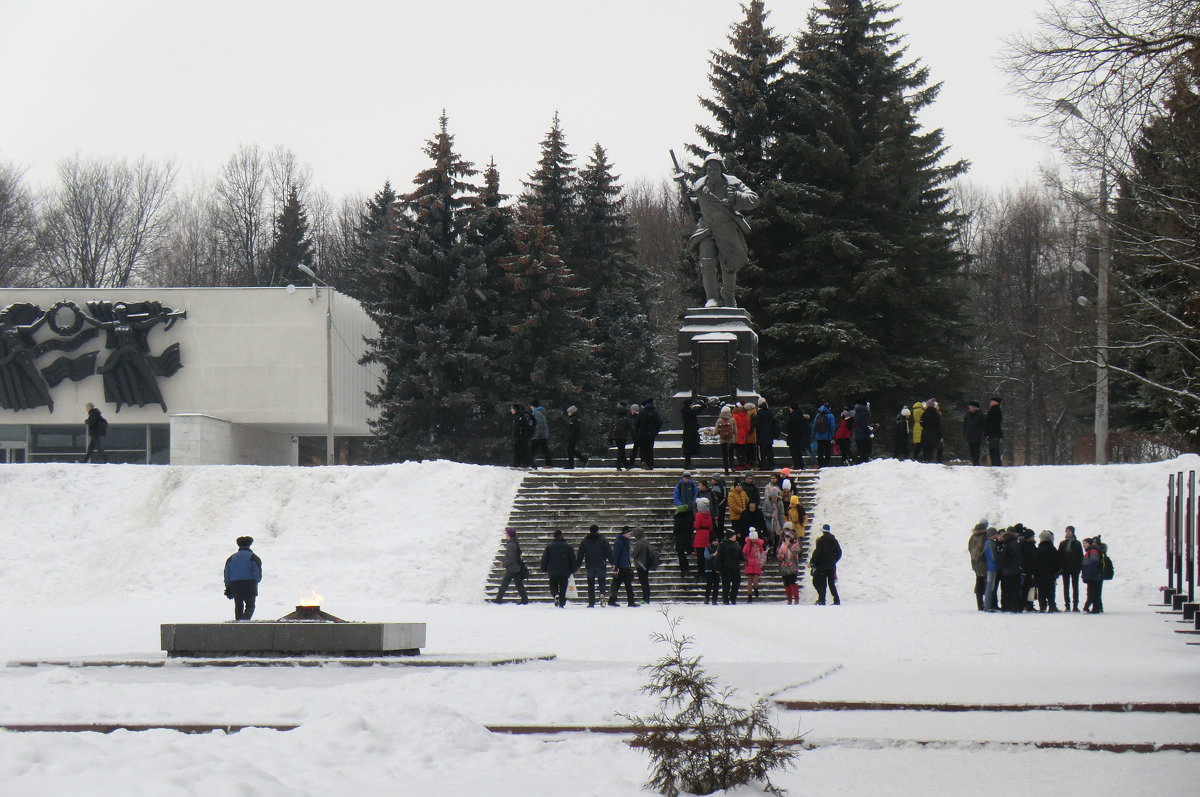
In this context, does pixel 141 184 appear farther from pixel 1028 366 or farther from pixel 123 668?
pixel 123 668

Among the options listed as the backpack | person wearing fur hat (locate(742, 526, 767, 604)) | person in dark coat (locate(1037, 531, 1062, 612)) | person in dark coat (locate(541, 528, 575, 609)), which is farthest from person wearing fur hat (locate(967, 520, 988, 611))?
the backpack

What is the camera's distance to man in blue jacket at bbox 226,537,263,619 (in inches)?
731

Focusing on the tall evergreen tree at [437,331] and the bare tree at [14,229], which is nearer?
the tall evergreen tree at [437,331]

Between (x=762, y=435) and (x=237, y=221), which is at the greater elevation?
(x=237, y=221)

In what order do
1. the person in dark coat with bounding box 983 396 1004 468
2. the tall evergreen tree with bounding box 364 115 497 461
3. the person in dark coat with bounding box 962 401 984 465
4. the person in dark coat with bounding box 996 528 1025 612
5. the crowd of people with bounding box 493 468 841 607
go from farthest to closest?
the tall evergreen tree with bounding box 364 115 497 461 < the person in dark coat with bounding box 962 401 984 465 < the person in dark coat with bounding box 983 396 1004 468 < the crowd of people with bounding box 493 468 841 607 < the person in dark coat with bounding box 996 528 1025 612

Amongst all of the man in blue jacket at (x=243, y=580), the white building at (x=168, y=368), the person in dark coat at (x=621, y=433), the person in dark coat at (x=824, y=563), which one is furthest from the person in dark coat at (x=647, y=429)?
the white building at (x=168, y=368)

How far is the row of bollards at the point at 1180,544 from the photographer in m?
17.3

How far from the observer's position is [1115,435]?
1853 inches

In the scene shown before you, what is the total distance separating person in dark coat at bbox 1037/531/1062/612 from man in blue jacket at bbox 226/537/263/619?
10.5 metres

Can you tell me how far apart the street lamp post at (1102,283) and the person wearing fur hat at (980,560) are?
2.84m

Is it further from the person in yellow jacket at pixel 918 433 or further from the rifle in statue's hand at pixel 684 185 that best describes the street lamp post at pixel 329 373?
the person in yellow jacket at pixel 918 433

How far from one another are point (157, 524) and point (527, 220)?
19.5 meters

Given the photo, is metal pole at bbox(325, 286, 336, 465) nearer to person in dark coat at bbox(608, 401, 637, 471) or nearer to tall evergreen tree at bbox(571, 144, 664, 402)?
tall evergreen tree at bbox(571, 144, 664, 402)

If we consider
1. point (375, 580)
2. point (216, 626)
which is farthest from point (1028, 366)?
point (216, 626)
